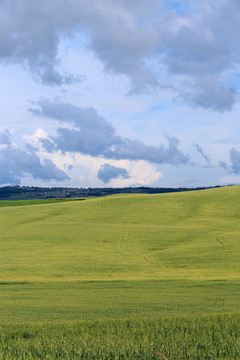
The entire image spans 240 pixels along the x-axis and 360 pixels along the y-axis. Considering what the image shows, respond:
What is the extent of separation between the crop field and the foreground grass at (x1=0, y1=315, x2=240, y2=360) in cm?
2

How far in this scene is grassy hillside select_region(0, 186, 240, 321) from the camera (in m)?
14.1

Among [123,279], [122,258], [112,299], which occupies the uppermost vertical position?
[112,299]

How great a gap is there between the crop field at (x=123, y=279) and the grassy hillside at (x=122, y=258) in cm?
7

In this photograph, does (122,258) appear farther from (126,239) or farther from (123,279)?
(123,279)

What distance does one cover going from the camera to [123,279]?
20.9 metres

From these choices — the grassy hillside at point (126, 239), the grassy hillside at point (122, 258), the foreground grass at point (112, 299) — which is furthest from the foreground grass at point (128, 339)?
the grassy hillside at point (126, 239)

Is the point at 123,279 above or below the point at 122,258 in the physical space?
below

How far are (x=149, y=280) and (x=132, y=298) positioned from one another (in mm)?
5221

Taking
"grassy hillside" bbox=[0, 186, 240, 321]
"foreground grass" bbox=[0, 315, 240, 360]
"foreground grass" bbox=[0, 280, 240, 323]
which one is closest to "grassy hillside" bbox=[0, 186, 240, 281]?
"grassy hillside" bbox=[0, 186, 240, 321]

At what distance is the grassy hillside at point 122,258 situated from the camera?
1412 centimetres

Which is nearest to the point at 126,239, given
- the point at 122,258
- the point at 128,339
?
the point at 122,258

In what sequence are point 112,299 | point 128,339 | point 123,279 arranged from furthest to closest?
point 123,279, point 112,299, point 128,339

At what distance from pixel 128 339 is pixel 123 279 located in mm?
13934

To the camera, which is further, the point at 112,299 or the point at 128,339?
the point at 112,299
